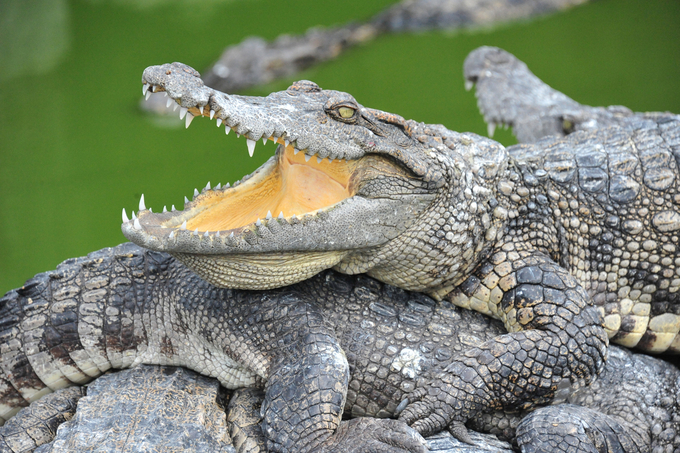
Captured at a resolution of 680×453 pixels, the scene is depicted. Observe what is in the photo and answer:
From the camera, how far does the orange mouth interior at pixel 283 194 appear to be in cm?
296

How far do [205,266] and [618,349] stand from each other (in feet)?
6.74

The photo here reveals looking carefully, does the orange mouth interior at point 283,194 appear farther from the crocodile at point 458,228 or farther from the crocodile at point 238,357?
the crocodile at point 238,357

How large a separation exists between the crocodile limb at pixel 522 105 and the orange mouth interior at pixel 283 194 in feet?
6.94

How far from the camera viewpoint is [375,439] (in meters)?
2.66

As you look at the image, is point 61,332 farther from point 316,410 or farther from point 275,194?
point 316,410

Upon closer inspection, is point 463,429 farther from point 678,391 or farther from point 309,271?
point 678,391

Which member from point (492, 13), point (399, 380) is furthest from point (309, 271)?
point (492, 13)

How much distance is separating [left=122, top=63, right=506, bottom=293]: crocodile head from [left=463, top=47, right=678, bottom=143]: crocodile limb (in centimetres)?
166

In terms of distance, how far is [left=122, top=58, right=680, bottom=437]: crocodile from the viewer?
273cm

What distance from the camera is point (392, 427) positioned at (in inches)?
106

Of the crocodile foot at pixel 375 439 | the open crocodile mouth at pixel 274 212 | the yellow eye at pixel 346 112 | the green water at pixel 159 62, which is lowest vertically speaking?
the crocodile foot at pixel 375 439

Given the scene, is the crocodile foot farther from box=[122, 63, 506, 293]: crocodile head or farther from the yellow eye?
the yellow eye

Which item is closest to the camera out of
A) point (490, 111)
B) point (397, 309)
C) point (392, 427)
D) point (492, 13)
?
point (392, 427)

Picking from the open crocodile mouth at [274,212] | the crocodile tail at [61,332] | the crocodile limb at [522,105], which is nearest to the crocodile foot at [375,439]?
the open crocodile mouth at [274,212]
